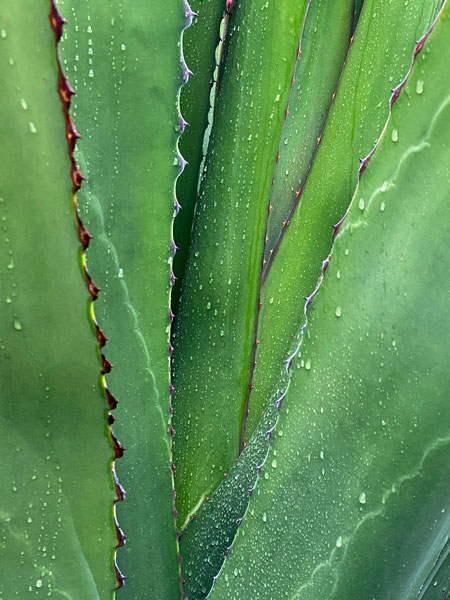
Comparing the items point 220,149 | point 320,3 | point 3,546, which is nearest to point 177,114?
point 220,149

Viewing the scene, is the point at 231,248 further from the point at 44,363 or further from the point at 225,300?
the point at 44,363

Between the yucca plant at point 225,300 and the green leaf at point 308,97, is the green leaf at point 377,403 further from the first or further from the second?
the green leaf at point 308,97

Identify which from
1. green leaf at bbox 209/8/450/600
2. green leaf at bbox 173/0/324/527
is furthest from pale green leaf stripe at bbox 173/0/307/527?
green leaf at bbox 209/8/450/600

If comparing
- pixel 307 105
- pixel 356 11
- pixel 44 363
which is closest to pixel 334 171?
pixel 307 105

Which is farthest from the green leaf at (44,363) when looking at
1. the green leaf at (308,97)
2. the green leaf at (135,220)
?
the green leaf at (308,97)

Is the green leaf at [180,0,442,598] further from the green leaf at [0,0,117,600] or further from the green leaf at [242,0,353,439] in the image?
the green leaf at [0,0,117,600]

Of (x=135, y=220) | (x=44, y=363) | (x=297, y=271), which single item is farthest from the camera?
(x=297, y=271)
